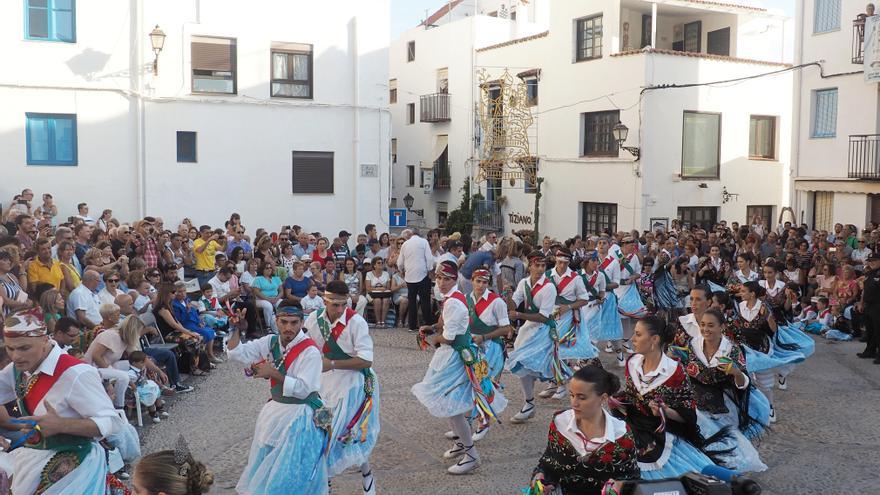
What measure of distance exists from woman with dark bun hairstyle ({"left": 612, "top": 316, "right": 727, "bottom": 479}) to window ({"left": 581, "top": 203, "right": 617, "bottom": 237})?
19675mm

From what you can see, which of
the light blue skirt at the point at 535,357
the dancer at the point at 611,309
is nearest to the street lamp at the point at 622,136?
the dancer at the point at 611,309

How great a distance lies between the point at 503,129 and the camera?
3008 centimetres

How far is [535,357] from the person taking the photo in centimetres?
932

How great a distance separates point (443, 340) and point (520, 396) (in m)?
3.06

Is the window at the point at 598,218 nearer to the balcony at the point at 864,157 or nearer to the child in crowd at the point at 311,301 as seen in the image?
the balcony at the point at 864,157

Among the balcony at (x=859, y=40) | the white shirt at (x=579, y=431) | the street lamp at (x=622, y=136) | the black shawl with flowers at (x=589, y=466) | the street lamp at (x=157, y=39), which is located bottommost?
the black shawl with flowers at (x=589, y=466)

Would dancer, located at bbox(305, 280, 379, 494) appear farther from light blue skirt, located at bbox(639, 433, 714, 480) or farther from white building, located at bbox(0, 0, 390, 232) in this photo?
white building, located at bbox(0, 0, 390, 232)

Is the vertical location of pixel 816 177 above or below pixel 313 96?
below

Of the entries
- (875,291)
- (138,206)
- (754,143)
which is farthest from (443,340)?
(754,143)

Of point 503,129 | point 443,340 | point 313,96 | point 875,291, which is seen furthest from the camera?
point 503,129

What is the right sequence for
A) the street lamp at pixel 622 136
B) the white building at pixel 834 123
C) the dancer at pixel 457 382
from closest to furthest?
the dancer at pixel 457 382 < the white building at pixel 834 123 < the street lamp at pixel 622 136

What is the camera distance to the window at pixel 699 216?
83.1 feet

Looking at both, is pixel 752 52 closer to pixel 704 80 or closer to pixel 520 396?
pixel 704 80

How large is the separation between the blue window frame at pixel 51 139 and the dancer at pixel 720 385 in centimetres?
1662
